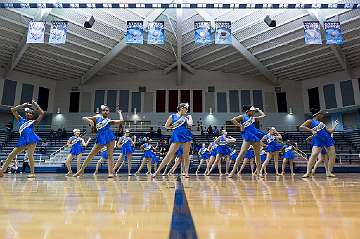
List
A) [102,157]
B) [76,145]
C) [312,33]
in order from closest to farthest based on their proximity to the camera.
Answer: [76,145]
[102,157]
[312,33]

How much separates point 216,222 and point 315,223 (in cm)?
34

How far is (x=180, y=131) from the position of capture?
643 centimetres

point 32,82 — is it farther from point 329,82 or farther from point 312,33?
point 329,82

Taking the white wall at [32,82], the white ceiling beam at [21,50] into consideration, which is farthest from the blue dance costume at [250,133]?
the white wall at [32,82]

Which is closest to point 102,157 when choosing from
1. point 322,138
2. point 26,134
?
point 26,134

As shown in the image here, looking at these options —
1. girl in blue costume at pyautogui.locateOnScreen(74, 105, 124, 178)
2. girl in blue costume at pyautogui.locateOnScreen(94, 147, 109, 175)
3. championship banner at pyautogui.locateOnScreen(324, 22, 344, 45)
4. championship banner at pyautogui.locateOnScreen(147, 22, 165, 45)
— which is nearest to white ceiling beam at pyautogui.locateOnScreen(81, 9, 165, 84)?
championship banner at pyautogui.locateOnScreen(147, 22, 165, 45)

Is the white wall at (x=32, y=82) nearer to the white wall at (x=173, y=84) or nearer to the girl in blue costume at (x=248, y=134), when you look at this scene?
the white wall at (x=173, y=84)

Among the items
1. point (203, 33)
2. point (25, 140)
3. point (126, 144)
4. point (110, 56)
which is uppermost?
point (110, 56)

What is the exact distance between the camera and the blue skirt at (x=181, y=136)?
20.7 feet

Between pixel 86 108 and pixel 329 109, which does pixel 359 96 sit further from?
pixel 86 108

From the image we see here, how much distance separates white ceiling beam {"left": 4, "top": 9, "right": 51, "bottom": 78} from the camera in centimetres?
1793

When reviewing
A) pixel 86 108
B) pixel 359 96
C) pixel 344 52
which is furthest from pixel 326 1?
pixel 86 108

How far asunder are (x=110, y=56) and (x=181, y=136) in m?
18.9

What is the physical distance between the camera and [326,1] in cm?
1664
